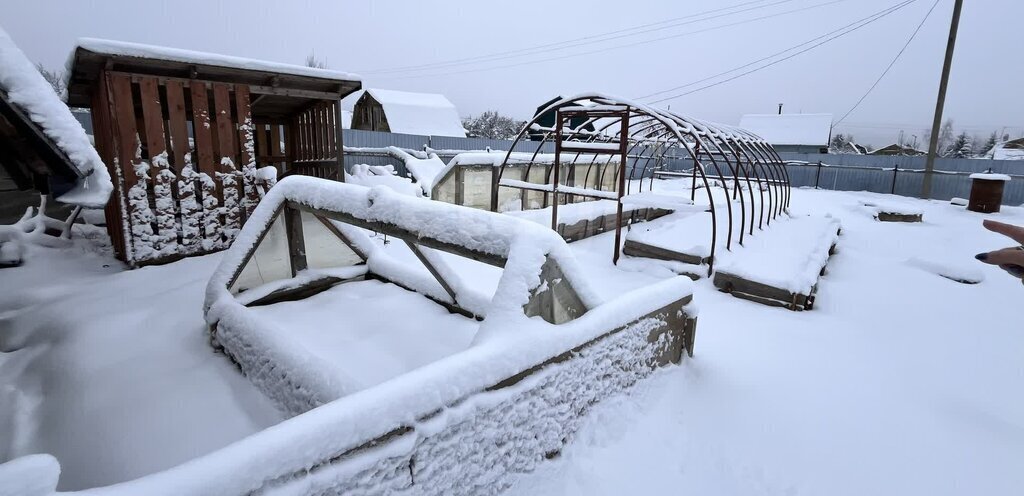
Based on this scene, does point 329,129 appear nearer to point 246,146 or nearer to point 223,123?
point 246,146

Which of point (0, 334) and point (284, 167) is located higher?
point (284, 167)

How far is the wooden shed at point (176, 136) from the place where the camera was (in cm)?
516

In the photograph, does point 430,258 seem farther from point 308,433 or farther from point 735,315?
point 735,315

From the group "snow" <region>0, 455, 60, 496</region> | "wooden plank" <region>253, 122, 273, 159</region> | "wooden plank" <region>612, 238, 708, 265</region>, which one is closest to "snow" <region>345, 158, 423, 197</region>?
"wooden plank" <region>253, 122, 273, 159</region>

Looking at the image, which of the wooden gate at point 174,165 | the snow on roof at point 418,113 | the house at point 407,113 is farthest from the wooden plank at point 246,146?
the snow on roof at point 418,113

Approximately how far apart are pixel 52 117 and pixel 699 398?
412 centimetres

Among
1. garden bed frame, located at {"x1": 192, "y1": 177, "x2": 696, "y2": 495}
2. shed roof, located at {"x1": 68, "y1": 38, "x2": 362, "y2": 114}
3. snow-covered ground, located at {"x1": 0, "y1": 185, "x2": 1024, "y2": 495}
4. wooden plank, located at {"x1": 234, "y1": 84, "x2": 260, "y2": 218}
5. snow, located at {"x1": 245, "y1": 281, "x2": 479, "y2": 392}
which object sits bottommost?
snow-covered ground, located at {"x1": 0, "y1": 185, "x2": 1024, "y2": 495}

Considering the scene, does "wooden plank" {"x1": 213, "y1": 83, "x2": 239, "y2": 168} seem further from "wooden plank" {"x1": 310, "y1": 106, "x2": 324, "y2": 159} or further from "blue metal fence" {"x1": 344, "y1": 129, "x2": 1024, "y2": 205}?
"blue metal fence" {"x1": 344, "y1": 129, "x2": 1024, "y2": 205}

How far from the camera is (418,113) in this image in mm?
28672

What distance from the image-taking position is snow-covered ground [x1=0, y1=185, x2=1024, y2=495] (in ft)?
8.19

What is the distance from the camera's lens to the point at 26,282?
198 inches

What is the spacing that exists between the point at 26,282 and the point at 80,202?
407 cm

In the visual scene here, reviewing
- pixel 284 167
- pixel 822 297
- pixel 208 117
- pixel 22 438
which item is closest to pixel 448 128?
pixel 284 167

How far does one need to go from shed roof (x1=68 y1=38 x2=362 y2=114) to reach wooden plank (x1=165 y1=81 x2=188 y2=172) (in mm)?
171
